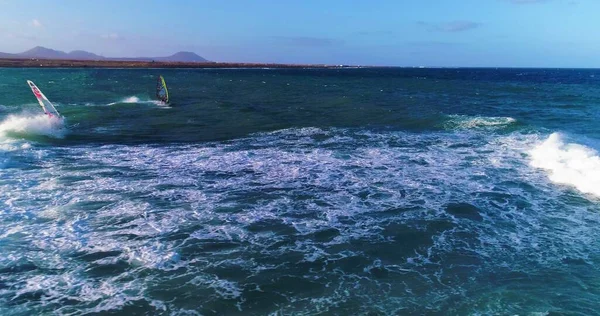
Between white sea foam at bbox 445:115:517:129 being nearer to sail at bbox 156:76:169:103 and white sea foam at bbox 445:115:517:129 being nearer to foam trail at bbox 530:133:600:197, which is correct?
foam trail at bbox 530:133:600:197

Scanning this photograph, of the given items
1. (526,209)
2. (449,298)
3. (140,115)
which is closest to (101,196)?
(449,298)

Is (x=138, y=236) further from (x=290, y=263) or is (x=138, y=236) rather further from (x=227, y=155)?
(x=227, y=155)

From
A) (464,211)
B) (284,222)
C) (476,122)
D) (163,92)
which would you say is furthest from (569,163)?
(163,92)

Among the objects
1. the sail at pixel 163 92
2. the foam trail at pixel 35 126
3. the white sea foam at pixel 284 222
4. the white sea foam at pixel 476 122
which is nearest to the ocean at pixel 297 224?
the white sea foam at pixel 284 222

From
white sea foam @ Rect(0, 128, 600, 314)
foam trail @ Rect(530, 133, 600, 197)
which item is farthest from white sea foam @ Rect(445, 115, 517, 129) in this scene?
white sea foam @ Rect(0, 128, 600, 314)

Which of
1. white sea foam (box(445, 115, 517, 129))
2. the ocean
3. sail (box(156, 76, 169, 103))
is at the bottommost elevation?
the ocean
